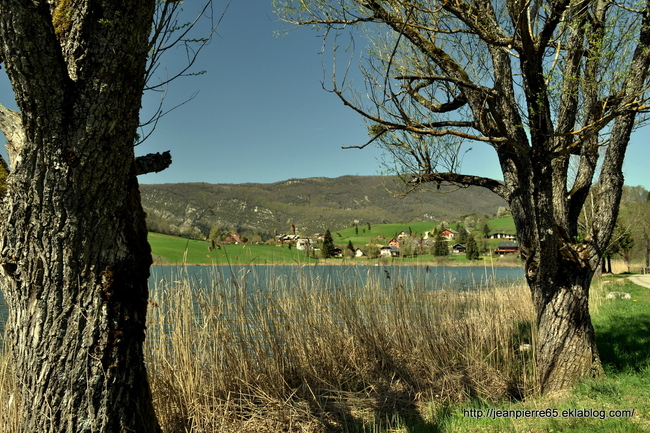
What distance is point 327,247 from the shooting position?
220 inches

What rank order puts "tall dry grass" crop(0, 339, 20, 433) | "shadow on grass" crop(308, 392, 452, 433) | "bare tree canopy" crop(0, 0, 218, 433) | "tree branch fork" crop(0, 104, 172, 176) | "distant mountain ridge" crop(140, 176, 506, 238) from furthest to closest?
"distant mountain ridge" crop(140, 176, 506, 238)
"shadow on grass" crop(308, 392, 452, 433)
"tall dry grass" crop(0, 339, 20, 433)
"tree branch fork" crop(0, 104, 172, 176)
"bare tree canopy" crop(0, 0, 218, 433)

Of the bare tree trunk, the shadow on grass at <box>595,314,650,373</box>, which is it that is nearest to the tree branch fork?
the bare tree trunk

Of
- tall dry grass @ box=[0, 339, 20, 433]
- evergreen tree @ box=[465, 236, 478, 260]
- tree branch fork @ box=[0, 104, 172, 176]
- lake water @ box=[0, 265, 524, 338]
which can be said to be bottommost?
tall dry grass @ box=[0, 339, 20, 433]

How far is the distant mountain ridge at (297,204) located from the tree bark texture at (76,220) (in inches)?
2611

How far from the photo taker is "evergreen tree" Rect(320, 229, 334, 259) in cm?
552

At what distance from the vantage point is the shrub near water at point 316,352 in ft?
12.3

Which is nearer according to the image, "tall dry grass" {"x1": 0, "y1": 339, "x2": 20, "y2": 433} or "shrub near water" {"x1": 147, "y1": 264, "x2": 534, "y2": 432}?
"tall dry grass" {"x1": 0, "y1": 339, "x2": 20, "y2": 433}

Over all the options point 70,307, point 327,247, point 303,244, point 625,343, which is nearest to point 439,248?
point 327,247

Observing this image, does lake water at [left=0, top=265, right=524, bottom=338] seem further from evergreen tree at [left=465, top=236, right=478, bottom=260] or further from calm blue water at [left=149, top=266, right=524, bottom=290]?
evergreen tree at [left=465, top=236, right=478, bottom=260]

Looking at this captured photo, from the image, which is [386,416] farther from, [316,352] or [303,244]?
[303,244]

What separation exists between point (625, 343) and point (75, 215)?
261 inches

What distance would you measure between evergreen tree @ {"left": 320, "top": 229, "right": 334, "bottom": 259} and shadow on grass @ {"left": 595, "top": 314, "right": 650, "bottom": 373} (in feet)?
10.9

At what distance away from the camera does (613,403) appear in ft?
12.6

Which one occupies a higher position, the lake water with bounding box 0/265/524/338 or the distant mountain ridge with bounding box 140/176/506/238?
the distant mountain ridge with bounding box 140/176/506/238
